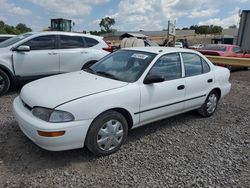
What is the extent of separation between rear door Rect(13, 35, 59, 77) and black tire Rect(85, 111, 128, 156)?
12.9 ft

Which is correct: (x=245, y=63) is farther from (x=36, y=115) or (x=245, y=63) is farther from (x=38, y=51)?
(x=36, y=115)

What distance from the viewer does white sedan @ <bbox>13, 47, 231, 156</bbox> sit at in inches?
121

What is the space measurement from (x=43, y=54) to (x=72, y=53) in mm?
837

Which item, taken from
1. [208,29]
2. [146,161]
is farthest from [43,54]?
[208,29]

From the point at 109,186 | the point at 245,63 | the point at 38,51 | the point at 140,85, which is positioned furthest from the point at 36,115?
the point at 245,63

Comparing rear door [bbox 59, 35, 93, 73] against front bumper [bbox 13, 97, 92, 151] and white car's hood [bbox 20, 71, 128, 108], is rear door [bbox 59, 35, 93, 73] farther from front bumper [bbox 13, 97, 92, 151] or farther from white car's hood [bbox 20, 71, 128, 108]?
front bumper [bbox 13, 97, 92, 151]

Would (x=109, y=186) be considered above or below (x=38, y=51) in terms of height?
below

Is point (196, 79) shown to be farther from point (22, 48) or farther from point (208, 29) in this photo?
point (208, 29)

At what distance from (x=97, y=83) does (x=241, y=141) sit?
2.64 m

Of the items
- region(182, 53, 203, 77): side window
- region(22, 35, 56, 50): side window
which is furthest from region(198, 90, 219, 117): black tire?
region(22, 35, 56, 50): side window

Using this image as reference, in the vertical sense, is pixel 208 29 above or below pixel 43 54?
above

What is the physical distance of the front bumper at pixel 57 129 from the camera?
3.00 meters

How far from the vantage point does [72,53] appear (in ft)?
23.3

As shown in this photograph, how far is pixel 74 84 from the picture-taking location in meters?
3.65
